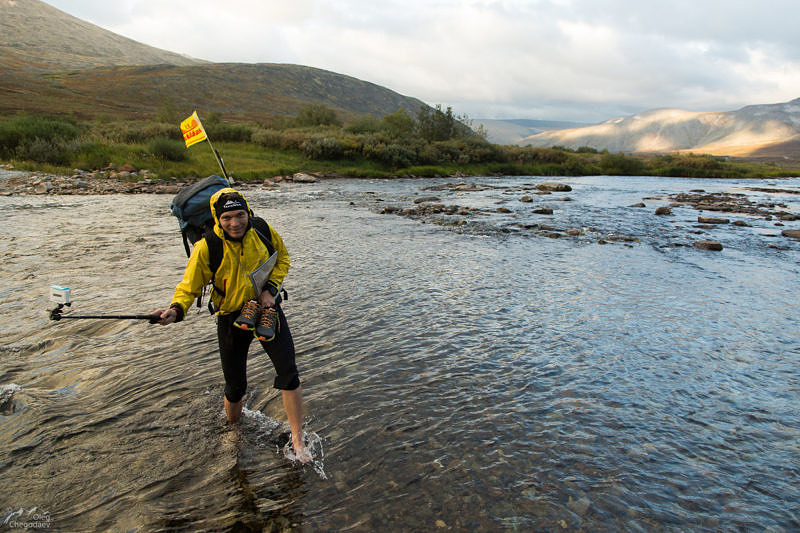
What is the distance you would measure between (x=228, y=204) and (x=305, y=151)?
5125 cm

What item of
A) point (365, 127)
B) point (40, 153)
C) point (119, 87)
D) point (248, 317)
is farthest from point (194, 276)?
point (119, 87)

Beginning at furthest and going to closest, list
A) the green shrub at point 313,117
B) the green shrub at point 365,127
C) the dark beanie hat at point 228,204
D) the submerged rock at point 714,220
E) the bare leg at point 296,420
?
the green shrub at point 313,117 → the green shrub at point 365,127 → the submerged rock at point 714,220 → the bare leg at point 296,420 → the dark beanie hat at point 228,204

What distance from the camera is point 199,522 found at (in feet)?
12.3

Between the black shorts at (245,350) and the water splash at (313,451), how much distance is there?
0.79m

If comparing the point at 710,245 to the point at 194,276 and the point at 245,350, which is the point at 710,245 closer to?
the point at 245,350

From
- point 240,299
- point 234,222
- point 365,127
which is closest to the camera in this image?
point 234,222

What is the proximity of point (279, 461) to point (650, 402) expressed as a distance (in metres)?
4.98

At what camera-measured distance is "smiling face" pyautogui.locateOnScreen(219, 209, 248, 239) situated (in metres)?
4.15

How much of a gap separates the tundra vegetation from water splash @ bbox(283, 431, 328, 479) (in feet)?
122

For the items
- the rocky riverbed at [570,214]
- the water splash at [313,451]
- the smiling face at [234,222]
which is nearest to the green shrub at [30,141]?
the rocky riverbed at [570,214]

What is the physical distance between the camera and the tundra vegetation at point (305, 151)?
35812 mm

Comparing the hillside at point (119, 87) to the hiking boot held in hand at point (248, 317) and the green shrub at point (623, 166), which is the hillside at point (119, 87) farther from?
the hiking boot held in hand at point (248, 317)

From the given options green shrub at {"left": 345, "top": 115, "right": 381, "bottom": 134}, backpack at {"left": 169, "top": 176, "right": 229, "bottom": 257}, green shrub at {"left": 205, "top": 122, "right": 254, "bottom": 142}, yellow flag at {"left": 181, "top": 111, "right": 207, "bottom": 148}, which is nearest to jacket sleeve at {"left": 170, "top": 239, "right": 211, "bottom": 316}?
backpack at {"left": 169, "top": 176, "right": 229, "bottom": 257}

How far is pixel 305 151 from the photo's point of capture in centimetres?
5247
